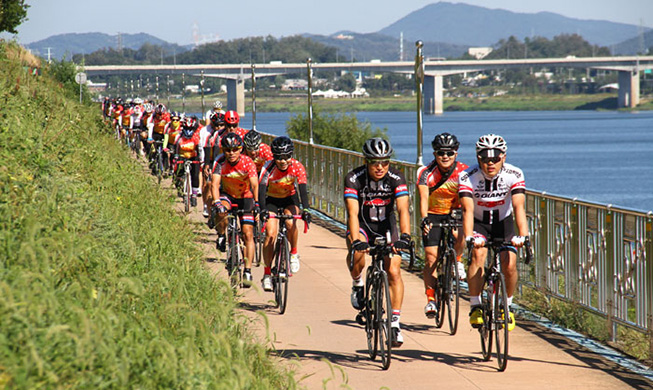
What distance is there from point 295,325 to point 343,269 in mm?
4120

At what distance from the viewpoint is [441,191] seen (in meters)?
11.0

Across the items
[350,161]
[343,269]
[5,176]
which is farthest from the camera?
[350,161]

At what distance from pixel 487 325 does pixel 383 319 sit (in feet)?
3.00

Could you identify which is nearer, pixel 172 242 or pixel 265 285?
pixel 172 242

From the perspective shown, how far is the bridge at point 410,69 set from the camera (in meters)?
124

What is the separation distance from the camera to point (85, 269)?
6.44 meters

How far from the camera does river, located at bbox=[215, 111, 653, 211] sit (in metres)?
64.6

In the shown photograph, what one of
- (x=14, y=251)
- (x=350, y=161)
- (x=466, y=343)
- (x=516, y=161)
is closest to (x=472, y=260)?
(x=466, y=343)

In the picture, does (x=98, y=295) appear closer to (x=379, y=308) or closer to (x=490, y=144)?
(x=379, y=308)

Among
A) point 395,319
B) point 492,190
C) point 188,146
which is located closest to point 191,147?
point 188,146

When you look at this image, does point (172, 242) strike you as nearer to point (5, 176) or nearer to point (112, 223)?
point (112, 223)

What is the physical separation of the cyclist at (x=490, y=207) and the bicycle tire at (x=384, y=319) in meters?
0.81

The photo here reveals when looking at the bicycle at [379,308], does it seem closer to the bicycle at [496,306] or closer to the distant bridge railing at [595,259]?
the bicycle at [496,306]

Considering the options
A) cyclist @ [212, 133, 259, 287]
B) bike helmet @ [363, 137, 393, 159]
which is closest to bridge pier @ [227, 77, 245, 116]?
cyclist @ [212, 133, 259, 287]
